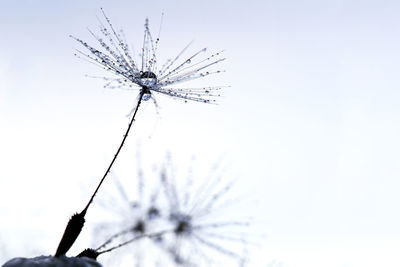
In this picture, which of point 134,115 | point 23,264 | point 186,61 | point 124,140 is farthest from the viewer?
point 186,61

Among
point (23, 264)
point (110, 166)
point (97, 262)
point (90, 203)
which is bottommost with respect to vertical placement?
point (23, 264)

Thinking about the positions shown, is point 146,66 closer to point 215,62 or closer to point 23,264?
point 215,62

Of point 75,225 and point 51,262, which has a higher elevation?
point 75,225

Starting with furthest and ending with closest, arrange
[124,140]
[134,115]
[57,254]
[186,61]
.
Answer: [186,61]
[134,115]
[124,140]
[57,254]

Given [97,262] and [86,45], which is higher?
[86,45]

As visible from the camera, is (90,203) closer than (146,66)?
Yes

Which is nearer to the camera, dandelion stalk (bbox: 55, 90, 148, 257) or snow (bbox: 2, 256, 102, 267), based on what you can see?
snow (bbox: 2, 256, 102, 267)

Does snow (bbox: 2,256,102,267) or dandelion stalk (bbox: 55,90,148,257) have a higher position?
dandelion stalk (bbox: 55,90,148,257)

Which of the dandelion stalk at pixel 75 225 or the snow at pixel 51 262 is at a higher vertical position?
the dandelion stalk at pixel 75 225

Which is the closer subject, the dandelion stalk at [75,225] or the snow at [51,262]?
the snow at [51,262]

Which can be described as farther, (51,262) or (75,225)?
(75,225)

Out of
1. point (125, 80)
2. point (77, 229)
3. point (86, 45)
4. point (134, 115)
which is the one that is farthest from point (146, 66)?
point (77, 229)
